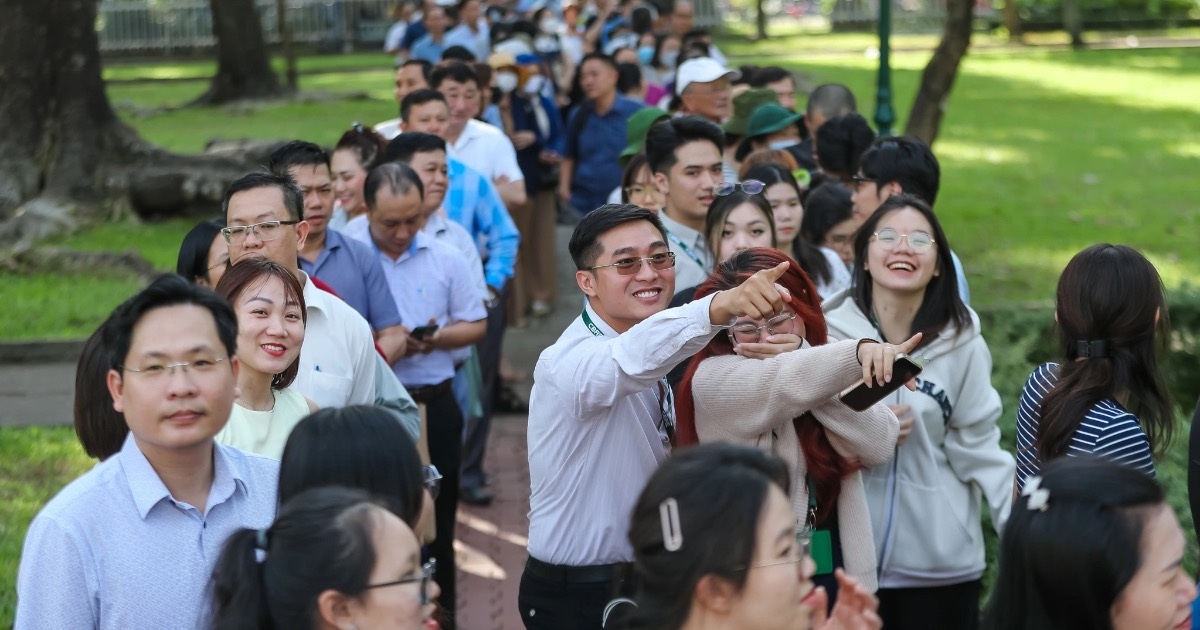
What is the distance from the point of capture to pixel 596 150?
12070 millimetres

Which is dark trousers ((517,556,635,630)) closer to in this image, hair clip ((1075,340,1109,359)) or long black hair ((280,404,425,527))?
long black hair ((280,404,425,527))

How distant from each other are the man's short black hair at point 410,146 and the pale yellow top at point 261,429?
2826 mm

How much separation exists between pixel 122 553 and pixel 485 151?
6330 mm

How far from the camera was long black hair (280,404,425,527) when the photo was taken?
3465 mm

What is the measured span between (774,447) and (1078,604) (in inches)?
54.0

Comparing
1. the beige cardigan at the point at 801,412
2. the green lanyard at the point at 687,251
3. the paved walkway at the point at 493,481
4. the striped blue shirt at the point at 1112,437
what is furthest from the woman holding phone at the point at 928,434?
the paved walkway at the point at 493,481

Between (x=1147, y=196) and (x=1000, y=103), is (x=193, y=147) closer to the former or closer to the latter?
(x=1147, y=196)

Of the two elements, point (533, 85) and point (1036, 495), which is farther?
point (533, 85)

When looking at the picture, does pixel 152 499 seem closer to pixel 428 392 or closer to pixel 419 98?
pixel 428 392

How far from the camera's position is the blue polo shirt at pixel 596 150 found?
12.0 m

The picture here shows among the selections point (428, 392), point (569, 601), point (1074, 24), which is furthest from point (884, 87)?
point (1074, 24)

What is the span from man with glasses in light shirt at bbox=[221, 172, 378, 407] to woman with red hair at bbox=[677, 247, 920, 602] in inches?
51.7

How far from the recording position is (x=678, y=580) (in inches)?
121

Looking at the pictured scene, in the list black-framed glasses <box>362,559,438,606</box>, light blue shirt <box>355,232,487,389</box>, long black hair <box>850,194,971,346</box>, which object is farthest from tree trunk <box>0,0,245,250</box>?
black-framed glasses <box>362,559,438,606</box>
